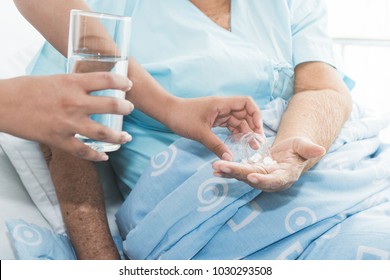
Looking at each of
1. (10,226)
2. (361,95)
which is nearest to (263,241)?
(10,226)

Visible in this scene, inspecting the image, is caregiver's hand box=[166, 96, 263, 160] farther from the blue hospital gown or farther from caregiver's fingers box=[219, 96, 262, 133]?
the blue hospital gown

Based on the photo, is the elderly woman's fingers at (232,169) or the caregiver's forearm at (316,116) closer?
the elderly woman's fingers at (232,169)

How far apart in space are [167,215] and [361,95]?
5.97 ft

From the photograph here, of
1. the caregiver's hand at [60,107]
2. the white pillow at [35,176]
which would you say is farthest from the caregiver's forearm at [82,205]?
the caregiver's hand at [60,107]

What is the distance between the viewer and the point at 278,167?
1.04m

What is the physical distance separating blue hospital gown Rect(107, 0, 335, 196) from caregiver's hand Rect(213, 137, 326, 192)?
0.28 metres

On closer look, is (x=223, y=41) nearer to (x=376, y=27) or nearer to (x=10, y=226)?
(x=10, y=226)

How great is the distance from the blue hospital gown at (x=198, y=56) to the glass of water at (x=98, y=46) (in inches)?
17.4

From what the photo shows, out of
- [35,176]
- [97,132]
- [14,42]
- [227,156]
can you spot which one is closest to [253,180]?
[227,156]

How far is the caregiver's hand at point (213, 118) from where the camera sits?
1.12 meters

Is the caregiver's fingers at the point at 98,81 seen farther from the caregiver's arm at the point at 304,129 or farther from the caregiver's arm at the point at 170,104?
the caregiver's arm at the point at 170,104

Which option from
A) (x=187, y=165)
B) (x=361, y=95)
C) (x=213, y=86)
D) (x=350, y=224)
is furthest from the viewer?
(x=361, y=95)

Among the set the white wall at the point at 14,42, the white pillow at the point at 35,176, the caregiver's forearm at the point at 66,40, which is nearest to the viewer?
the caregiver's forearm at the point at 66,40

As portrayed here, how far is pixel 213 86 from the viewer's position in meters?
1.32
